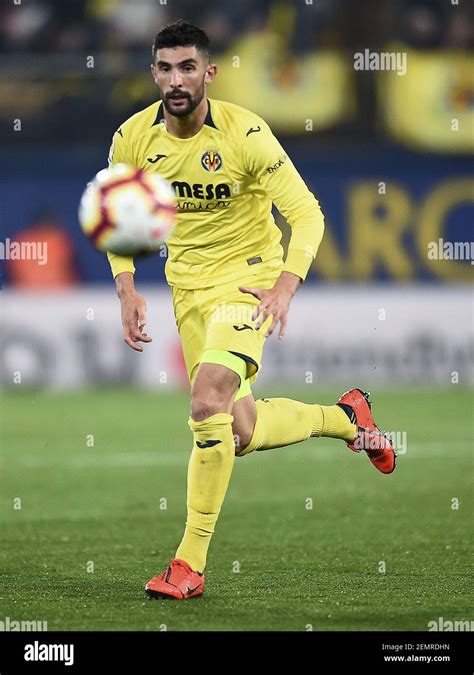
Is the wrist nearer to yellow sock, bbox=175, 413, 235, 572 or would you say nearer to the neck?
yellow sock, bbox=175, 413, 235, 572

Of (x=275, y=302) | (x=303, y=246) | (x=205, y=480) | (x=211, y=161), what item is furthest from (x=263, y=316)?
(x=211, y=161)

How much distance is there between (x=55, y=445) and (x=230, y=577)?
18.8 feet

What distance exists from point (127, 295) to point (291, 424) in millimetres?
1079

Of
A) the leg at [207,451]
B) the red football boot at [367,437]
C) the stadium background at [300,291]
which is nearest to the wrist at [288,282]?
the leg at [207,451]

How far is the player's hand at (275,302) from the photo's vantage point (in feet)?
17.6

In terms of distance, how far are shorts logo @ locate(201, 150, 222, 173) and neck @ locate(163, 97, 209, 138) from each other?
0.41 feet

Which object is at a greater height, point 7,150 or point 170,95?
point 7,150

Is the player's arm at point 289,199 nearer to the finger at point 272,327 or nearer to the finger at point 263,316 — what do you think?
the finger at point 272,327

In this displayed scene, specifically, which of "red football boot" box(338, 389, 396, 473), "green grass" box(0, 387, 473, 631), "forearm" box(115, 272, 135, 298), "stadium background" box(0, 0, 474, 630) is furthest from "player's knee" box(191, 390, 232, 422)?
"stadium background" box(0, 0, 474, 630)

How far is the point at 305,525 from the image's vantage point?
7.64 metres

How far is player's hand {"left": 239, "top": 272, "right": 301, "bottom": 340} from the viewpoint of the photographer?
5.38 meters

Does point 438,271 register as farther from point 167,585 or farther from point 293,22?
point 167,585

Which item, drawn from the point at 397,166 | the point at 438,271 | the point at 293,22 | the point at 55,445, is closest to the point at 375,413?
the point at 55,445
